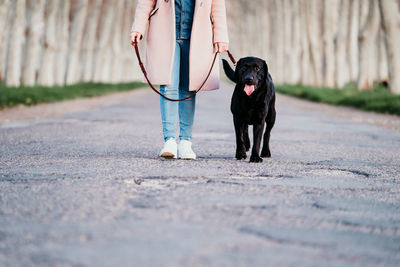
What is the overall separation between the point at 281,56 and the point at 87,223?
51575mm

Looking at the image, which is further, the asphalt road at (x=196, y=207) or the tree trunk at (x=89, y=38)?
the tree trunk at (x=89, y=38)

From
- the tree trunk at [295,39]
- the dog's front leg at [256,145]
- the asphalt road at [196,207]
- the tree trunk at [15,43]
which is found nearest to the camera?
the asphalt road at [196,207]

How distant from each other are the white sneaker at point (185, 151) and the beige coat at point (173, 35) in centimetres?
50

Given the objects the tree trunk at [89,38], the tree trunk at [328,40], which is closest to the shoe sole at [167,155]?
the tree trunk at [328,40]

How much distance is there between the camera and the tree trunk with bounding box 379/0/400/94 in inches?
798

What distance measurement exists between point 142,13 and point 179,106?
3.04 feet

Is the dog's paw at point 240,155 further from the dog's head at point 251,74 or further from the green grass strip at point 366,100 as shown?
the green grass strip at point 366,100

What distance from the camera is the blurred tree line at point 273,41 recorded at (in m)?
22.0

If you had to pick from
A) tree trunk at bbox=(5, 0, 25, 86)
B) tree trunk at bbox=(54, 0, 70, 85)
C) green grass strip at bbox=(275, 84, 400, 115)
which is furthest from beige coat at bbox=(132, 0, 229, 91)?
tree trunk at bbox=(54, 0, 70, 85)

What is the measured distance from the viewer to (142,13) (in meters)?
6.69

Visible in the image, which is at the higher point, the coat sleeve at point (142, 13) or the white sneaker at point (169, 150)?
the coat sleeve at point (142, 13)

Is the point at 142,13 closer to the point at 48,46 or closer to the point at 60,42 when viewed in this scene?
the point at 48,46

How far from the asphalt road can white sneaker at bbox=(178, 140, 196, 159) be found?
0.10 metres

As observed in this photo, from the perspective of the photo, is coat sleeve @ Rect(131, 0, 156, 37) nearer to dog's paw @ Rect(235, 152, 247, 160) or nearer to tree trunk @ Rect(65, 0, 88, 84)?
dog's paw @ Rect(235, 152, 247, 160)
